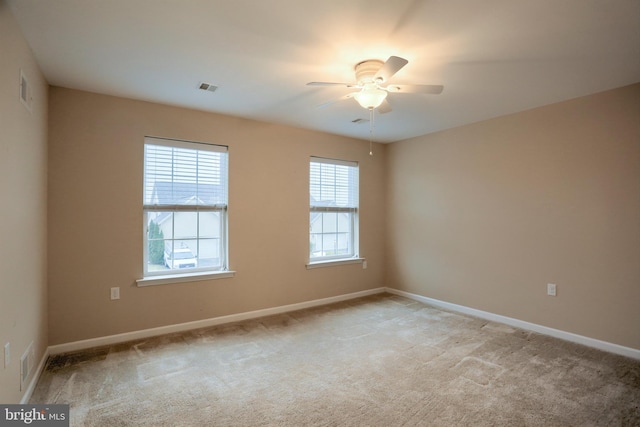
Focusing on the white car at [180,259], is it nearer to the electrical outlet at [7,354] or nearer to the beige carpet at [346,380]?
the beige carpet at [346,380]

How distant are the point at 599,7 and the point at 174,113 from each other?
3.60 metres

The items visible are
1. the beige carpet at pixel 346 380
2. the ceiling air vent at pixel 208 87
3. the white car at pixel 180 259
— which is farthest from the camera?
the white car at pixel 180 259

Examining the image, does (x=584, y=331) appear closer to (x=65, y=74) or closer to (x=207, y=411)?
(x=207, y=411)

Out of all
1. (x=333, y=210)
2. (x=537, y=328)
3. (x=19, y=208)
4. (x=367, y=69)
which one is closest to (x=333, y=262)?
(x=333, y=210)

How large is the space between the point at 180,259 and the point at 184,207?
591 millimetres

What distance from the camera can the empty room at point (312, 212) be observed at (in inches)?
79.2

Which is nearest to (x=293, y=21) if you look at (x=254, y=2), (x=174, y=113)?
(x=254, y=2)

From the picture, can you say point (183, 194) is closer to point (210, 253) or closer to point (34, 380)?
point (210, 253)

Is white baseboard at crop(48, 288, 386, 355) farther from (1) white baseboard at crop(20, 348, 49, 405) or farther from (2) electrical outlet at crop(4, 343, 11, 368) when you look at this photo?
(2) electrical outlet at crop(4, 343, 11, 368)

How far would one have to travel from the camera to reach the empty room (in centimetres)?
201

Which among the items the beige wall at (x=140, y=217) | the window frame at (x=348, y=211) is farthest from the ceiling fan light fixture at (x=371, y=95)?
the window frame at (x=348, y=211)

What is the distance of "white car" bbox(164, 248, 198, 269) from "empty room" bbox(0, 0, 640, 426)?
21 millimetres

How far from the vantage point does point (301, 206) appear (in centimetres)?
441

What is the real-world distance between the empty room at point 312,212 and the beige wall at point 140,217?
2 cm
